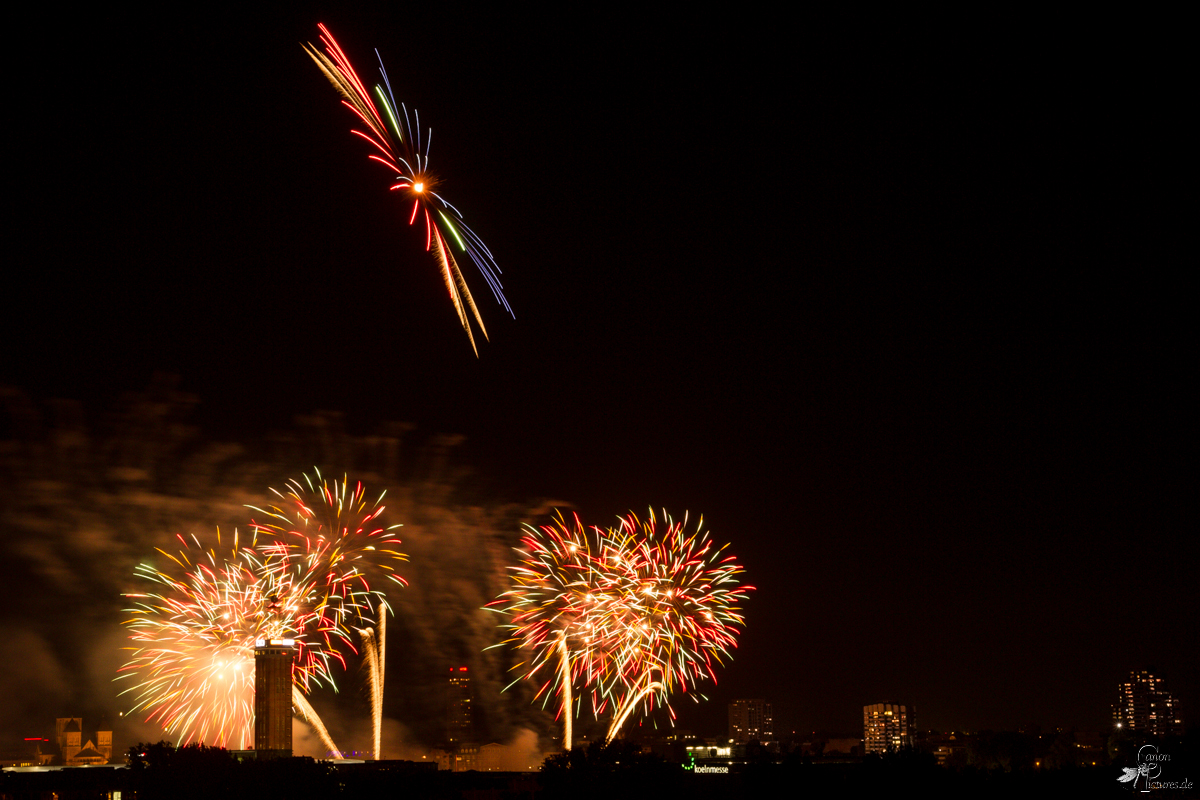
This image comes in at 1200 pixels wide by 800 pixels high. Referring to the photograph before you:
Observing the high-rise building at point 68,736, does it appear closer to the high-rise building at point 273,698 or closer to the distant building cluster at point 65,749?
the distant building cluster at point 65,749

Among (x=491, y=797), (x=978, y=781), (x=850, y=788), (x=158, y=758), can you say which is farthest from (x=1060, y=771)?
(x=158, y=758)

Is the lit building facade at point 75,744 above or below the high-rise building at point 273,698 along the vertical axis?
below

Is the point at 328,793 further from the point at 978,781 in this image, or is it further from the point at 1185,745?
the point at 1185,745

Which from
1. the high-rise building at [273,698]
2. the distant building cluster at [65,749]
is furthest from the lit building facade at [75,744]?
the high-rise building at [273,698]

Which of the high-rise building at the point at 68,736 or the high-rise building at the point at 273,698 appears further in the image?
the high-rise building at the point at 68,736

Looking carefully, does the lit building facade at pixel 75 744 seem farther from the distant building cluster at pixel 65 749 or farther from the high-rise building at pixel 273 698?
the high-rise building at pixel 273 698

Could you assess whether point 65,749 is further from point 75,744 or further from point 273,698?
point 273,698

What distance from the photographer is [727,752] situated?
571ft

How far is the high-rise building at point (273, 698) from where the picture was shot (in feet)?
318

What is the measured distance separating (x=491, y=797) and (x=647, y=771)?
27.2 meters

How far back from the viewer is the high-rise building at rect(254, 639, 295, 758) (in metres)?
97.0

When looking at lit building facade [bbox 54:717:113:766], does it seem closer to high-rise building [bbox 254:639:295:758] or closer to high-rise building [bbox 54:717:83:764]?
high-rise building [bbox 54:717:83:764]

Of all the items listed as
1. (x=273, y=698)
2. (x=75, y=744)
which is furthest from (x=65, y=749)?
(x=273, y=698)

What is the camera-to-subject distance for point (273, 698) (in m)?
97.4
